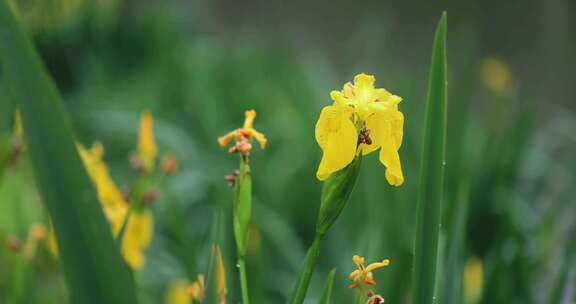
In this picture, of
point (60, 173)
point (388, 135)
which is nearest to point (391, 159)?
point (388, 135)

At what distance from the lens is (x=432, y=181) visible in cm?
39

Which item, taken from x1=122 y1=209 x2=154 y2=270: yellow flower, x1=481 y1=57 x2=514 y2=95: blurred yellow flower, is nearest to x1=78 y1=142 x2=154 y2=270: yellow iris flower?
x1=122 y1=209 x2=154 y2=270: yellow flower

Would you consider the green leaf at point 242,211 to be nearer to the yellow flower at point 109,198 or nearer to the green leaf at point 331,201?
the green leaf at point 331,201

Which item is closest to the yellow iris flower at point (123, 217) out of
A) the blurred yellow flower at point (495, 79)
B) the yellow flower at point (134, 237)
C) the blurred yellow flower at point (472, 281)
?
the yellow flower at point (134, 237)

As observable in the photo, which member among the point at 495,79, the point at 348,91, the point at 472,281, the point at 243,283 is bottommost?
the point at 243,283

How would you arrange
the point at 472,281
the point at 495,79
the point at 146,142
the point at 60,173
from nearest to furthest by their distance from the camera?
the point at 60,173 < the point at 146,142 < the point at 472,281 < the point at 495,79

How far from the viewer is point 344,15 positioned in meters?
3.43

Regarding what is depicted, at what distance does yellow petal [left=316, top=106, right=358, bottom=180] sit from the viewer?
1.23 ft

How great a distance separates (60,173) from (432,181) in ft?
0.62

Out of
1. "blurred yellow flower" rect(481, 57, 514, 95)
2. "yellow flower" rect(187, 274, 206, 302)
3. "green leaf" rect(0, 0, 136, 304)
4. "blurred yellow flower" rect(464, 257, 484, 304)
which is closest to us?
"green leaf" rect(0, 0, 136, 304)

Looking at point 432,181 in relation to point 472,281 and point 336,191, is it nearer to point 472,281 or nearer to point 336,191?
point 336,191

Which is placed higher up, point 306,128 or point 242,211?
point 306,128

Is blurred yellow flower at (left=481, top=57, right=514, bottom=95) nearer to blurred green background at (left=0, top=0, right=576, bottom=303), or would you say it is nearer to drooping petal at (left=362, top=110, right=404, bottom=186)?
blurred green background at (left=0, top=0, right=576, bottom=303)

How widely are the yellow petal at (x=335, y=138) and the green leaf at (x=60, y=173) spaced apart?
0.12 meters
